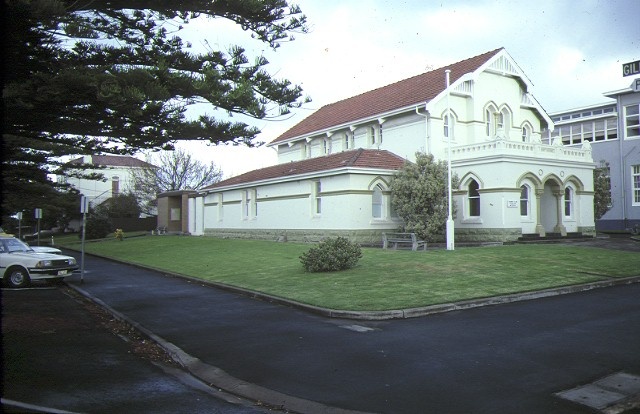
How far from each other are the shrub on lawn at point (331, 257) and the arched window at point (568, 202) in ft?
55.0

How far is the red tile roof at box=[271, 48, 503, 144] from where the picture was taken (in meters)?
30.1

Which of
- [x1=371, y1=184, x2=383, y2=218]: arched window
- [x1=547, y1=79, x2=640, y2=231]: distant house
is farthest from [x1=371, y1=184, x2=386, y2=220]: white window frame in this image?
[x1=547, y1=79, x2=640, y2=231]: distant house

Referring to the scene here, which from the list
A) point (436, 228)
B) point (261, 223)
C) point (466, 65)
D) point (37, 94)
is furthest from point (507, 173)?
point (37, 94)

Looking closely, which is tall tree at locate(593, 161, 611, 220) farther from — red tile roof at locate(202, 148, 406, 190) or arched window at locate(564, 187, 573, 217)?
red tile roof at locate(202, 148, 406, 190)

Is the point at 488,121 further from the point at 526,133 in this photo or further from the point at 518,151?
the point at 518,151

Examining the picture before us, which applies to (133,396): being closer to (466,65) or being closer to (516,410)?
(516,410)

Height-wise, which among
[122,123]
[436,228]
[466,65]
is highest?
[466,65]

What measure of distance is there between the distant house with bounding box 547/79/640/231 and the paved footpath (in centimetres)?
2914

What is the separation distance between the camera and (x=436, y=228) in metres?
24.6

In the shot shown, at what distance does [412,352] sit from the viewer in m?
8.07

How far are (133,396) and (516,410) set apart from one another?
14.5 ft

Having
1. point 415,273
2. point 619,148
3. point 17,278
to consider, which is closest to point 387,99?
point 619,148

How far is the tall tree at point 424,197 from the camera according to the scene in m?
24.7

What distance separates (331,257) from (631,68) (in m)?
11.8
